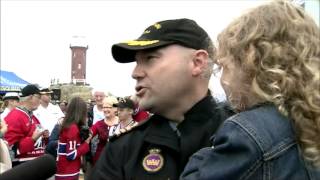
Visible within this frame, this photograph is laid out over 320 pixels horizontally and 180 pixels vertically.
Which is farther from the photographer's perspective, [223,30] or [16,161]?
[16,161]

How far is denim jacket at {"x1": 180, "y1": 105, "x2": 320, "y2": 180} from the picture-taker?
121 centimetres

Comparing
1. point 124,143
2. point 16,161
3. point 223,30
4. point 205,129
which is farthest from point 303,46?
point 16,161

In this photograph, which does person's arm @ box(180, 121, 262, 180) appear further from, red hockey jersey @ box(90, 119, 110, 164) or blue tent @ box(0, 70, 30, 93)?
blue tent @ box(0, 70, 30, 93)

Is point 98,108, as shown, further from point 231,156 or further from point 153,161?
point 231,156

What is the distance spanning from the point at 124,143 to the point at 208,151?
76cm

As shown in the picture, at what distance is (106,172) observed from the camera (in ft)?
6.30

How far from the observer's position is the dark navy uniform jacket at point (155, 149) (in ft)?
6.26

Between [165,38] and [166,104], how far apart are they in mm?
318

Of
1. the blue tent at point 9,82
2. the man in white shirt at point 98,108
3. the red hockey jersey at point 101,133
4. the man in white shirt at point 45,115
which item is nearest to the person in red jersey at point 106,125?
the red hockey jersey at point 101,133

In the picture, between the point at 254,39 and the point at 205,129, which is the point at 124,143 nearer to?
the point at 205,129

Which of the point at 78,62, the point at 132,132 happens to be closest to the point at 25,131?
the point at 132,132

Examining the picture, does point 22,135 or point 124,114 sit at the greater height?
point 124,114

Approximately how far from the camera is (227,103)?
2102mm

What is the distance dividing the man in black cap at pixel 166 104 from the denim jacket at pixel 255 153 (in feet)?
2.05
